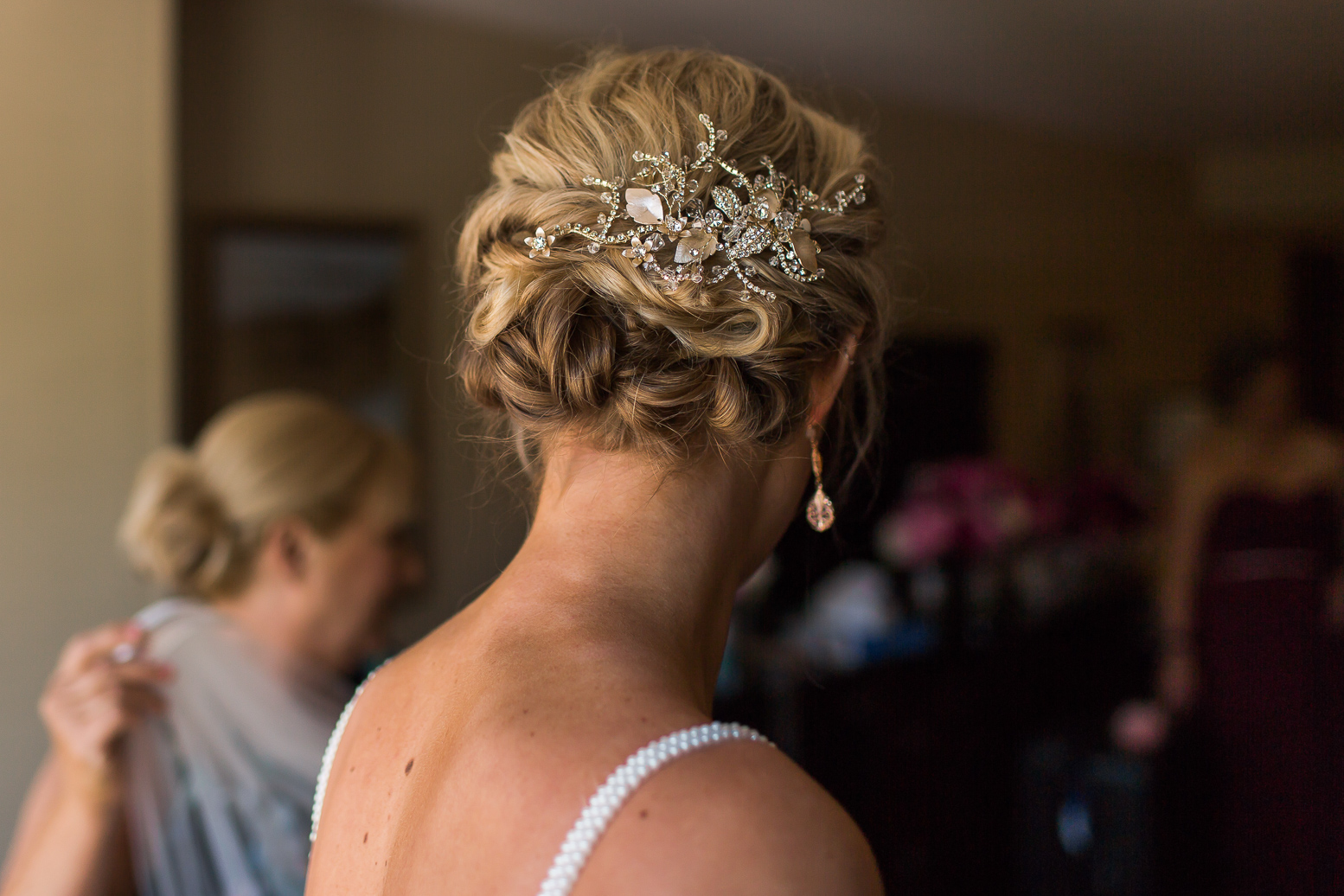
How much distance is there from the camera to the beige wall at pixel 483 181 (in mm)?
2275

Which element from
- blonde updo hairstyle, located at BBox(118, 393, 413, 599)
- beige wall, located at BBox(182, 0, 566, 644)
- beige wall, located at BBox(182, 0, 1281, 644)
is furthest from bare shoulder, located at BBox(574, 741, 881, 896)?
beige wall, located at BBox(182, 0, 566, 644)

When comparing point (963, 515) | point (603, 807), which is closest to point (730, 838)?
point (603, 807)

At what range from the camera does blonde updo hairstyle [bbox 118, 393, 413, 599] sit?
1.43 m

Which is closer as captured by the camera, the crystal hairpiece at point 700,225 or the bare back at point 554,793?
the bare back at point 554,793

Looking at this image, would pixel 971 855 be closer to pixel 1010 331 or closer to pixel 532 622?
pixel 1010 331

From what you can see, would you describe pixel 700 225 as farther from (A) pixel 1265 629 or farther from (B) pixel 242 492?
(A) pixel 1265 629

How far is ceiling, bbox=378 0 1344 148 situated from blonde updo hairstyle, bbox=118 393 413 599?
1361 millimetres

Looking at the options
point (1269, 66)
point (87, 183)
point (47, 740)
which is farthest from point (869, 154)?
point (1269, 66)

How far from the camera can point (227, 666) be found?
1.42 m

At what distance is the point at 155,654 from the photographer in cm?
141

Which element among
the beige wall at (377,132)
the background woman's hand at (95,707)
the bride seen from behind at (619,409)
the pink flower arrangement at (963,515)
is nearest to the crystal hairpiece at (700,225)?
the bride seen from behind at (619,409)

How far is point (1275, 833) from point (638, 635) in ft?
8.00

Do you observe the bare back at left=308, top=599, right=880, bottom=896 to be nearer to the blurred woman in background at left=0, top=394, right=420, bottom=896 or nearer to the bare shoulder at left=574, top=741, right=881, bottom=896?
the bare shoulder at left=574, top=741, right=881, bottom=896

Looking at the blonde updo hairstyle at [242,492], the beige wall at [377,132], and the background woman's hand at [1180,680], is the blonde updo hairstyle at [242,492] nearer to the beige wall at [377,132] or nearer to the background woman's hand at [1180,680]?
the beige wall at [377,132]
